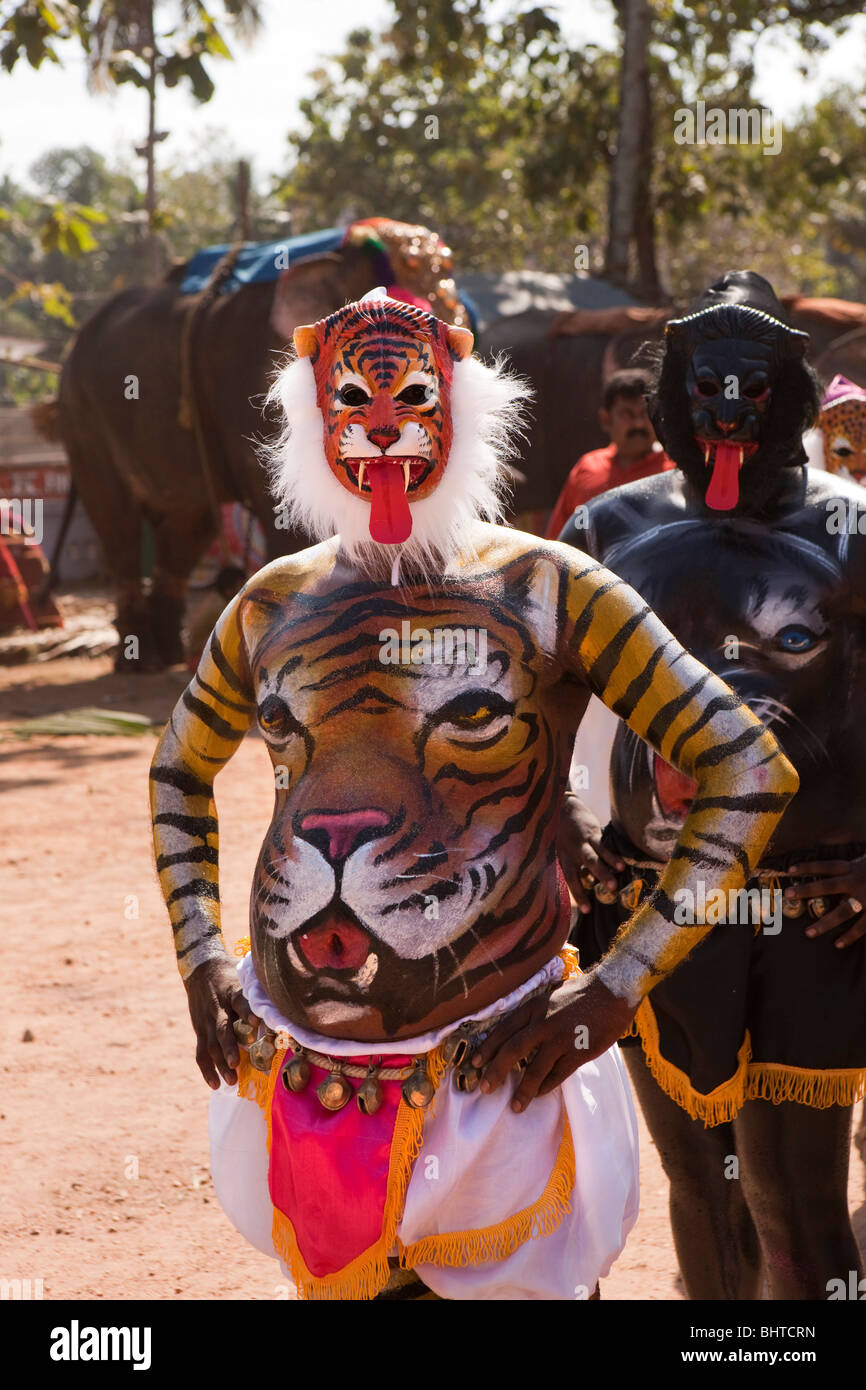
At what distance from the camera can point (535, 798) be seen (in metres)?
2.28

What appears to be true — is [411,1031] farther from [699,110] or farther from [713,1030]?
[699,110]

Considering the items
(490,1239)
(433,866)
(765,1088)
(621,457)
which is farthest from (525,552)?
(621,457)

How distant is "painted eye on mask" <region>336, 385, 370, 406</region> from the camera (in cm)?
225

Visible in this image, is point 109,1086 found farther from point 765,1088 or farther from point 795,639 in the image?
point 795,639

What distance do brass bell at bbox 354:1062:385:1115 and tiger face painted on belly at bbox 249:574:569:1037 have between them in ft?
0.20

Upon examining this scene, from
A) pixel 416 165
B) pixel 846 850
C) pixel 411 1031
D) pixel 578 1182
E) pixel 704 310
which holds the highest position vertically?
pixel 416 165

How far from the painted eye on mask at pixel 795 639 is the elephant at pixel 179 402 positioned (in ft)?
22.9

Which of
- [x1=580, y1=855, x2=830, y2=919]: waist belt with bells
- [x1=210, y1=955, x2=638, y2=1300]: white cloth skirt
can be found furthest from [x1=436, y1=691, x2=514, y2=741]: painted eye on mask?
[x1=580, y1=855, x2=830, y2=919]: waist belt with bells

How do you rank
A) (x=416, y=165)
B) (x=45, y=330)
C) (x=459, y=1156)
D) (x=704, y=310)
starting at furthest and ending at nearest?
1. (x=45, y=330)
2. (x=416, y=165)
3. (x=704, y=310)
4. (x=459, y=1156)

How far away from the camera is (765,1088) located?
275 cm

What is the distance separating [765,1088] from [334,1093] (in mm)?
954

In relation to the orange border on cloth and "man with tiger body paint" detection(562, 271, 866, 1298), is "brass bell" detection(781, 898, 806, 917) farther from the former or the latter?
the orange border on cloth
